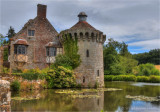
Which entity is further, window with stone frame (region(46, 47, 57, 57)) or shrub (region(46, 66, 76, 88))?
window with stone frame (region(46, 47, 57, 57))

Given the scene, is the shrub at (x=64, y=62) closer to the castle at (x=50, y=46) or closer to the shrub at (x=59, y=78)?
the shrub at (x=59, y=78)

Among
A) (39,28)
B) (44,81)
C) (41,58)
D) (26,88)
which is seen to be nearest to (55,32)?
(39,28)

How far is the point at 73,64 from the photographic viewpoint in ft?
78.7

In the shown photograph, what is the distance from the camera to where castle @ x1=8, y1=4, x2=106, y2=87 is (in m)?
24.1

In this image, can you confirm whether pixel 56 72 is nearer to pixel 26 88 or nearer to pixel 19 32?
pixel 26 88

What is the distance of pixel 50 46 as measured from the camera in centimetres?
2612

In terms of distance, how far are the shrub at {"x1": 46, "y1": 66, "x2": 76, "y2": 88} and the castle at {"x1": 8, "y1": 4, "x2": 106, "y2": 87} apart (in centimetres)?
198

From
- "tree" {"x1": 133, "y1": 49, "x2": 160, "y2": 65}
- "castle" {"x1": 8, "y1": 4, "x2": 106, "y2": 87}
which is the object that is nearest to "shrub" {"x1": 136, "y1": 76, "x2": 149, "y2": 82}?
"castle" {"x1": 8, "y1": 4, "x2": 106, "y2": 87}

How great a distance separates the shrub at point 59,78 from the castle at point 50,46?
198 cm

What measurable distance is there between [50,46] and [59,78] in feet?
20.3

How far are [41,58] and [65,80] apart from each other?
258 inches

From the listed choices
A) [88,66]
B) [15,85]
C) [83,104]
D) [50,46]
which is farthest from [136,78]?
[83,104]

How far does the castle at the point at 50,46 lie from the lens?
950 inches

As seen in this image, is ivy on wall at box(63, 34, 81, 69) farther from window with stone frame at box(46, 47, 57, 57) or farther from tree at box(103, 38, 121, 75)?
tree at box(103, 38, 121, 75)
